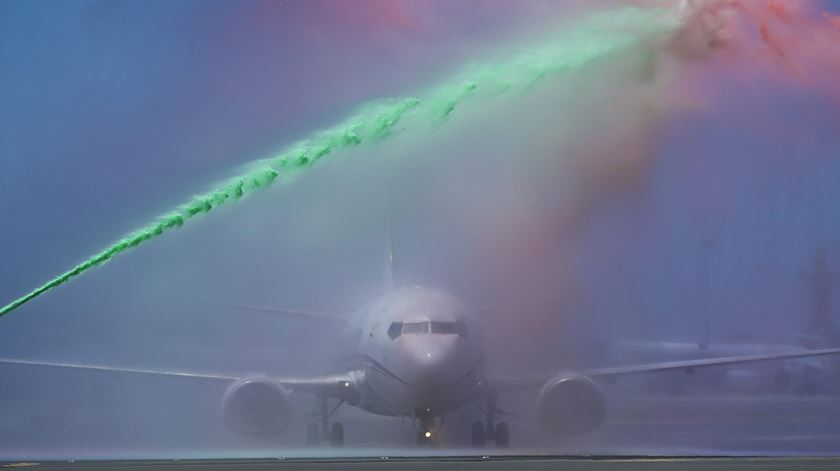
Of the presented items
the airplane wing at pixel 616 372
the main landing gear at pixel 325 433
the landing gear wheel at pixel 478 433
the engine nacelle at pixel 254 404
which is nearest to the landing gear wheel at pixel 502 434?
the landing gear wheel at pixel 478 433

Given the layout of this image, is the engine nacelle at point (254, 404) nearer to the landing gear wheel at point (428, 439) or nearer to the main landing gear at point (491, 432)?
the landing gear wheel at point (428, 439)

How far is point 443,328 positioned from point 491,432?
5.05 metres

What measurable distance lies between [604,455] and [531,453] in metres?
3.09

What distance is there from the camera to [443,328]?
40.8 m

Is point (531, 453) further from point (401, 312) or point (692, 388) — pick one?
point (692, 388)

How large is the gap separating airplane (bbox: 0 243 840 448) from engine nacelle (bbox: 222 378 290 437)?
4 centimetres

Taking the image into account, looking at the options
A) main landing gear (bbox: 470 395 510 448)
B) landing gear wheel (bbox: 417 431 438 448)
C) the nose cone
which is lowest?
landing gear wheel (bbox: 417 431 438 448)

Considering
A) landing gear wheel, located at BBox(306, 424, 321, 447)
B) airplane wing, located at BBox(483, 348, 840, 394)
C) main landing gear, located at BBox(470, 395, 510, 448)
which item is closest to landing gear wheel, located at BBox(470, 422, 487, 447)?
main landing gear, located at BBox(470, 395, 510, 448)

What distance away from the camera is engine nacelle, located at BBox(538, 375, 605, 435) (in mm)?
44188

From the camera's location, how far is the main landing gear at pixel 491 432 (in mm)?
43281

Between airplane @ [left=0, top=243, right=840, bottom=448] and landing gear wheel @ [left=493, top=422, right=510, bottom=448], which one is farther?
landing gear wheel @ [left=493, top=422, right=510, bottom=448]

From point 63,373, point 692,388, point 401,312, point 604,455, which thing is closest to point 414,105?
point 401,312

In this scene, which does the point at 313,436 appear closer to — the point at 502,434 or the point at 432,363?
the point at 502,434

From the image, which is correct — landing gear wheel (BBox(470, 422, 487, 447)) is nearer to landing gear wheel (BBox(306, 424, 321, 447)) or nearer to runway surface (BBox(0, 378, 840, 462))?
runway surface (BBox(0, 378, 840, 462))
